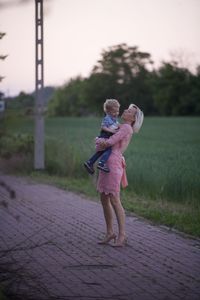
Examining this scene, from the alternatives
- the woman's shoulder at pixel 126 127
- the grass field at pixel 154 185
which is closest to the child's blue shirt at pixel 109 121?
the woman's shoulder at pixel 126 127

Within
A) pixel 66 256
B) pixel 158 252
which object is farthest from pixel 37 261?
pixel 158 252

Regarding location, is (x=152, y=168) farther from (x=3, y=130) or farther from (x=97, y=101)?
(x=97, y=101)

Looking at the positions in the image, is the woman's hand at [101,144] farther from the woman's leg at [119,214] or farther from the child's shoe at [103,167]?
the woman's leg at [119,214]

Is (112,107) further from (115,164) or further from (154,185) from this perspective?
(154,185)

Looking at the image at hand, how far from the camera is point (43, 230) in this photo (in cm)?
917

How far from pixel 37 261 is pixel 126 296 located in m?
1.76

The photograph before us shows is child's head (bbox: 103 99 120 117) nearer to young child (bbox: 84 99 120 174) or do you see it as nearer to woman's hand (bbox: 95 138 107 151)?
young child (bbox: 84 99 120 174)

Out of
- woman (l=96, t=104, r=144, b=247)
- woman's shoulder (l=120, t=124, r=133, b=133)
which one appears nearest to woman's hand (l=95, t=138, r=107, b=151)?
woman (l=96, t=104, r=144, b=247)

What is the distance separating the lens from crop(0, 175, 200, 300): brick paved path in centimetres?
584

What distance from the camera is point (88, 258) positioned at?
7.33 m

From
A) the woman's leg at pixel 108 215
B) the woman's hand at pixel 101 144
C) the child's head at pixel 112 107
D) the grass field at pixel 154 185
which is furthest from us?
the grass field at pixel 154 185

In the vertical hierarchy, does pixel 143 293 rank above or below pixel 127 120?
below

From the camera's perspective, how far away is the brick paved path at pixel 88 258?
19.1 ft

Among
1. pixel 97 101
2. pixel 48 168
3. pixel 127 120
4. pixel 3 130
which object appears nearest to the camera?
pixel 3 130
